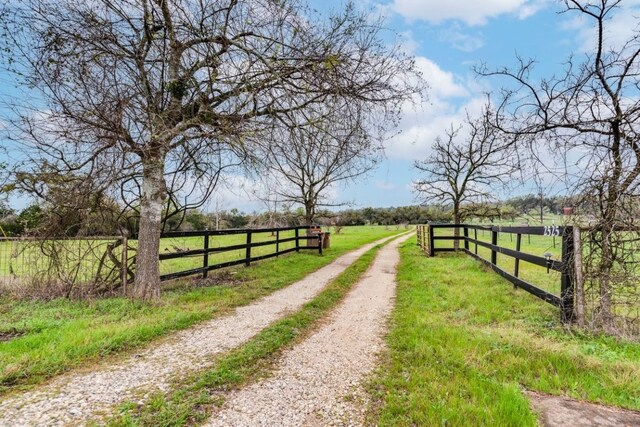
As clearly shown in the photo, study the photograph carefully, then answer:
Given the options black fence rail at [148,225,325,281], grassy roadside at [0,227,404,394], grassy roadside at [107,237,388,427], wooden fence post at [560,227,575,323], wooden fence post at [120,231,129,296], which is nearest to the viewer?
grassy roadside at [107,237,388,427]

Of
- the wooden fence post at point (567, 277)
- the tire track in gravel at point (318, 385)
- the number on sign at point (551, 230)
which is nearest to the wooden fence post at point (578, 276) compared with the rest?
the wooden fence post at point (567, 277)

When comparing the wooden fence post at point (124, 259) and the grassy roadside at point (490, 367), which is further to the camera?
the wooden fence post at point (124, 259)

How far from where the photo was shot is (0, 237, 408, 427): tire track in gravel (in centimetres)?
255

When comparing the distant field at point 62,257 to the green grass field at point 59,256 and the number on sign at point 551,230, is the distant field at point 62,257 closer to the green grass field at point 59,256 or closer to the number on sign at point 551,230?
the green grass field at point 59,256

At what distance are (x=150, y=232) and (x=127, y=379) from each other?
3.63m

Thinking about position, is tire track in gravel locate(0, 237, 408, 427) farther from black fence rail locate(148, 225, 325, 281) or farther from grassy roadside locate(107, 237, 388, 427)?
black fence rail locate(148, 225, 325, 281)

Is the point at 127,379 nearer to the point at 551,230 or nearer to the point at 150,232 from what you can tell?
the point at 150,232

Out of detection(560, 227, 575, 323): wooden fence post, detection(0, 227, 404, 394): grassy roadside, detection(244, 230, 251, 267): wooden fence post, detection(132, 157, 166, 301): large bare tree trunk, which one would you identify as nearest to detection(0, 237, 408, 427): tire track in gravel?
detection(0, 227, 404, 394): grassy roadside

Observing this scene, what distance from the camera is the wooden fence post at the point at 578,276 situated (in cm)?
427

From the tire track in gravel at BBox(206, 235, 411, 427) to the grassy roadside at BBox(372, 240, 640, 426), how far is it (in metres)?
0.23

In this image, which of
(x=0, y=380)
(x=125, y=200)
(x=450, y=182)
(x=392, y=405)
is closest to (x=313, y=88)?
(x=125, y=200)

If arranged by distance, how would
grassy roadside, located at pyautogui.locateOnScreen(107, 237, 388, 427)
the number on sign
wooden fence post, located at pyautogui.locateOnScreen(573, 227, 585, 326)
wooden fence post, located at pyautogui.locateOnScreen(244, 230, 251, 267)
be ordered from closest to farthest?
grassy roadside, located at pyautogui.locateOnScreen(107, 237, 388, 427) < wooden fence post, located at pyautogui.locateOnScreen(573, 227, 585, 326) < the number on sign < wooden fence post, located at pyautogui.locateOnScreen(244, 230, 251, 267)

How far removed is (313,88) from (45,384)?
17.6 ft

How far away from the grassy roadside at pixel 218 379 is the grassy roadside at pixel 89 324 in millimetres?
1255
